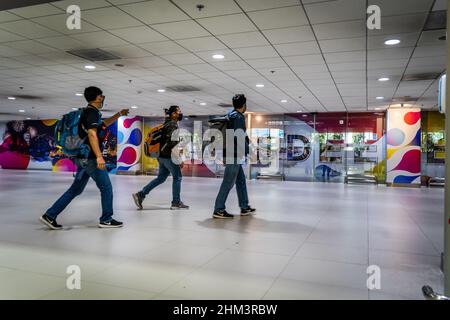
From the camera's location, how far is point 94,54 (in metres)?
6.70

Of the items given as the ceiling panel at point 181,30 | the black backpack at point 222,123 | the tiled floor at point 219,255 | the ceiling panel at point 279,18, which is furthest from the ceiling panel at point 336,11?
the tiled floor at point 219,255

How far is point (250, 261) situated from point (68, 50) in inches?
216

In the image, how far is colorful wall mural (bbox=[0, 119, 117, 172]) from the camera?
19.9 metres

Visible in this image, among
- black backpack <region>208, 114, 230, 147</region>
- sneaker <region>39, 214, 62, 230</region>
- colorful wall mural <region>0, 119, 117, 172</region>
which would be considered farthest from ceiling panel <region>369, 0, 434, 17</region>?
colorful wall mural <region>0, 119, 117, 172</region>

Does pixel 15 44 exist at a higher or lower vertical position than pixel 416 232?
higher

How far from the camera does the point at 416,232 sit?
164 inches

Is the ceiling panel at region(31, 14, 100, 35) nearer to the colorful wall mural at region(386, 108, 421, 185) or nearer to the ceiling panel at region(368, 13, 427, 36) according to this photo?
the ceiling panel at region(368, 13, 427, 36)

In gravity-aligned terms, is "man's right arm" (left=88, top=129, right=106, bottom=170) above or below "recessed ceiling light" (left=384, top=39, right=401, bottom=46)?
below

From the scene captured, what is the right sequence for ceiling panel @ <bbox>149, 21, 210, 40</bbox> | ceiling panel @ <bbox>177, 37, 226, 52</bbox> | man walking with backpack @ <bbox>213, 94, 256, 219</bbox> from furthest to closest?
ceiling panel @ <bbox>177, 37, 226, 52</bbox>
ceiling panel @ <bbox>149, 21, 210, 40</bbox>
man walking with backpack @ <bbox>213, 94, 256, 219</bbox>

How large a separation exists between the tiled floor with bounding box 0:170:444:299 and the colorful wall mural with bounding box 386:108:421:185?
8162 millimetres

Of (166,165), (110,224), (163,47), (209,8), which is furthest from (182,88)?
(110,224)

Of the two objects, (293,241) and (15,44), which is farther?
(15,44)
